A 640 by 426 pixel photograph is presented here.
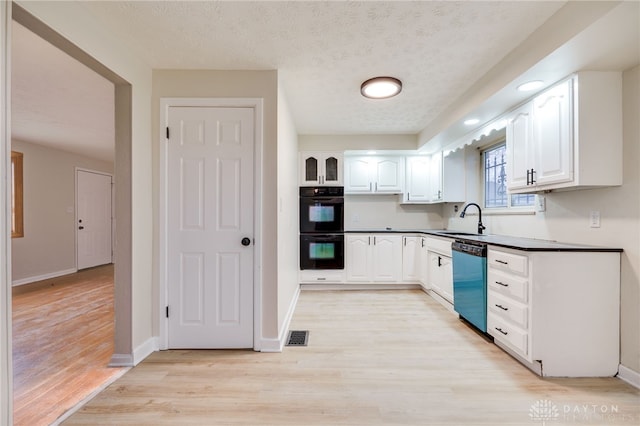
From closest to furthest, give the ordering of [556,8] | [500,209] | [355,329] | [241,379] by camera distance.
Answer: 1. [556,8]
2. [241,379]
3. [355,329]
4. [500,209]

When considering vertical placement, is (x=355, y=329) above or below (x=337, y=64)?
below

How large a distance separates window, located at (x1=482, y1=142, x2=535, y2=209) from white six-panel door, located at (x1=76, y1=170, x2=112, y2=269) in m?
7.24

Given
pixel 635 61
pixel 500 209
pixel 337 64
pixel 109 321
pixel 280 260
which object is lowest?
pixel 109 321

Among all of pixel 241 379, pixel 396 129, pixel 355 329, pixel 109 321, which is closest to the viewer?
pixel 241 379

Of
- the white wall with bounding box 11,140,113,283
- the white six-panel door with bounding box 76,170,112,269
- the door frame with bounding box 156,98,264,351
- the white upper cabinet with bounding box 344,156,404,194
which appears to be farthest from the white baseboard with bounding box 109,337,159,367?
the white six-panel door with bounding box 76,170,112,269

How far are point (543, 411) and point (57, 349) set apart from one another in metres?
3.56

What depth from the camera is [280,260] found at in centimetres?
256

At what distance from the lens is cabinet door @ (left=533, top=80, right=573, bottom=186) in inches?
81.7

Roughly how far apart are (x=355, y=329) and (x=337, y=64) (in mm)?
2394

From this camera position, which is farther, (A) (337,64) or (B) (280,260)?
(B) (280,260)

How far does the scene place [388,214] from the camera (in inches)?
189

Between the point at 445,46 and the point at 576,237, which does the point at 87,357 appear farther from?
the point at 576,237

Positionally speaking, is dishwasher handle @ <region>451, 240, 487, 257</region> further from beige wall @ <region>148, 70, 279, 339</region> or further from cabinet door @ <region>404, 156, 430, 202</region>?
beige wall @ <region>148, 70, 279, 339</region>

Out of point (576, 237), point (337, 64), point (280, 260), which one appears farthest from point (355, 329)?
point (337, 64)
